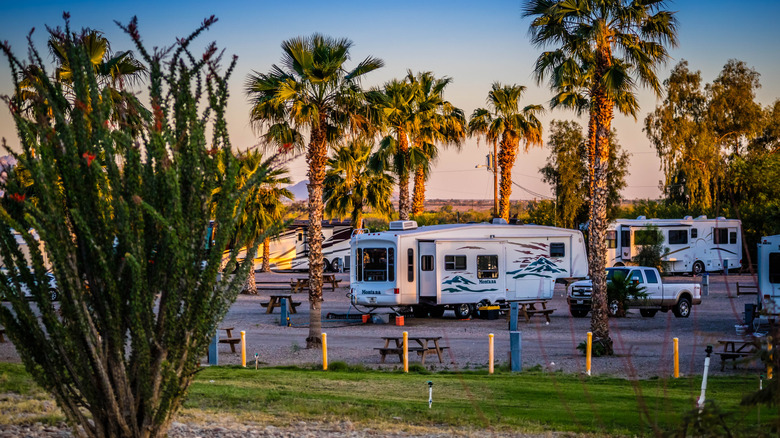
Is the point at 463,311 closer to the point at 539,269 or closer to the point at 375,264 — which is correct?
the point at 375,264

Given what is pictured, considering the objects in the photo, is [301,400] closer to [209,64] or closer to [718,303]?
[209,64]

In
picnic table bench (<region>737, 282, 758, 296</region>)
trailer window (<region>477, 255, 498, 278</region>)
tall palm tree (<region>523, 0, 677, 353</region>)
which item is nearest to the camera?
tall palm tree (<region>523, 0, 677, 353</region>)

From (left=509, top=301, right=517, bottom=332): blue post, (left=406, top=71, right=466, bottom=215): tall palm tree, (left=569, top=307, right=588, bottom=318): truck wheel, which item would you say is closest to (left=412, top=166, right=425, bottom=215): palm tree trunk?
(left=406, top=71, right=466, bottom=215): tall palm tree

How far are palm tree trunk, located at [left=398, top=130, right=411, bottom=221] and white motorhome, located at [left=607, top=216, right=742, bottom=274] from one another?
15.7 meters

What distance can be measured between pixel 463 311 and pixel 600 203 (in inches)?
366

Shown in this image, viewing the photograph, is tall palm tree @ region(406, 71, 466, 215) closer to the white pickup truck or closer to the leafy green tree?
the white pickup truck

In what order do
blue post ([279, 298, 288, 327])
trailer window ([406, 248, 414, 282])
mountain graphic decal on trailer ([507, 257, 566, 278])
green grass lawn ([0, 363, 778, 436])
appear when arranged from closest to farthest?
green grass lawn ([0, 363, 778, 436]) < blue post ([279, 298, 288, 327]) < trailer window ([406, 248, 414, 282]) < mountain graphic decal on trailer ([507, 257, 566, 278])

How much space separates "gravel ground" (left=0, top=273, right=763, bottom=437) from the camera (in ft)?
33.1

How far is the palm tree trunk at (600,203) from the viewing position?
61.7 ft

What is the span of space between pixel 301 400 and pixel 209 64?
6063mm

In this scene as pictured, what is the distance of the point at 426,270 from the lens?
88.9ft

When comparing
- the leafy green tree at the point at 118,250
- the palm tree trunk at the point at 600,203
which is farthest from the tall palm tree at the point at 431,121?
the leafy green tree at the point at 118,250

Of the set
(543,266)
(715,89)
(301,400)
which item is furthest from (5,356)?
(715,89)

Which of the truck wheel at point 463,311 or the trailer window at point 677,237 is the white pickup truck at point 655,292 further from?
the trailer window at point 677,237
